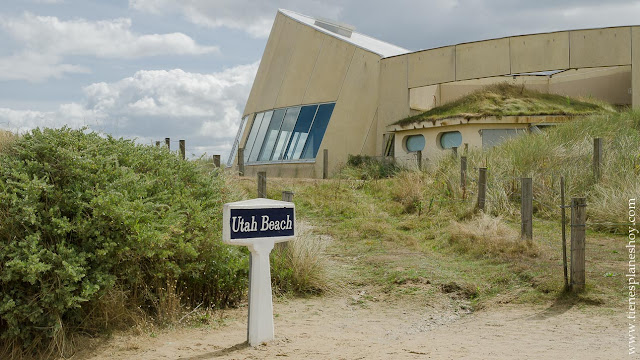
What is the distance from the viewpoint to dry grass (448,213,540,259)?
9984 mm

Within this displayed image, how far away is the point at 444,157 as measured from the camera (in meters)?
17.6

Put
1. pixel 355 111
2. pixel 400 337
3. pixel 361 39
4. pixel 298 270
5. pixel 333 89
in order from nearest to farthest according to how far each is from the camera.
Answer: pixel 400 337 → pixel 298 270 → pixel 355 111 → pixel 333 89 → pixel 361 39

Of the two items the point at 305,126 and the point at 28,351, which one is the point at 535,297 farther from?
the point at 305,126

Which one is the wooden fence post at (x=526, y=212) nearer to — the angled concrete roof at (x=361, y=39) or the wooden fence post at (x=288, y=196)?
the wooden fence post at (x=288, y=196)

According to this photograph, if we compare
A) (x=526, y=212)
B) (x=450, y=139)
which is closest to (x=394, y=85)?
(x=450, y=139)

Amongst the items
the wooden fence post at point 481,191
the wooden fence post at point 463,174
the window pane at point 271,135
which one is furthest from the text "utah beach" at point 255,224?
the window pane at point 271,135

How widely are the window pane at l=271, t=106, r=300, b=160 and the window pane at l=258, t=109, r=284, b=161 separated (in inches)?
14.0

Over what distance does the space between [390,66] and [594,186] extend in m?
12.0

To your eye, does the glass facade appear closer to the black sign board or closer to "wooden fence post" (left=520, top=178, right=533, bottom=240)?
"wooden fence post" (left=520, top=178, right=533, bottom=240)

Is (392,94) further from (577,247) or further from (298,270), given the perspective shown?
(577,247)

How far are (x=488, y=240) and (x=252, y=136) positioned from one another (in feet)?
66.2

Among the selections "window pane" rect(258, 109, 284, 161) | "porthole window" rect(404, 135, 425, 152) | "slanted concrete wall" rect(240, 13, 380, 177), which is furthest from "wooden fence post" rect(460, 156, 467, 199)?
"window pane" rect(258, 109, 284, 161)

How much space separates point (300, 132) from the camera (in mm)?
25578

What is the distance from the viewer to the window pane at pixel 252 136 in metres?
28.8
